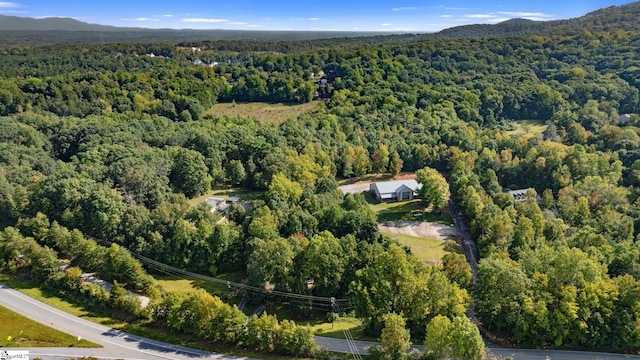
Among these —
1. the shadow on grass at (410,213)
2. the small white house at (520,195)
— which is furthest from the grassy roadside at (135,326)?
the small white house at (520,195)

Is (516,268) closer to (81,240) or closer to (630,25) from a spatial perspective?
(81,240)

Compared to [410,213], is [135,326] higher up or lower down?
lower down

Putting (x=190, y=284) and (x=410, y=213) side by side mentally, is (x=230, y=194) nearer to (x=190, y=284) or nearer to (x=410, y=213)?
(x=190, y=284)

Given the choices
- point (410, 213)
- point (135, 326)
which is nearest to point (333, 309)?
point (135, 326)

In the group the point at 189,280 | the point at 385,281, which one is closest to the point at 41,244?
the point at 189,280

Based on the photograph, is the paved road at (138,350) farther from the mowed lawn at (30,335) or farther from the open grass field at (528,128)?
the open grass field at (528,128)

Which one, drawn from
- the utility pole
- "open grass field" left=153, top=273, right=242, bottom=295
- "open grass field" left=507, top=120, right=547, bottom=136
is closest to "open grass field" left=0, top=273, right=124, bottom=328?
"open grass field" left=153, top=273, right=242, bottom=295
